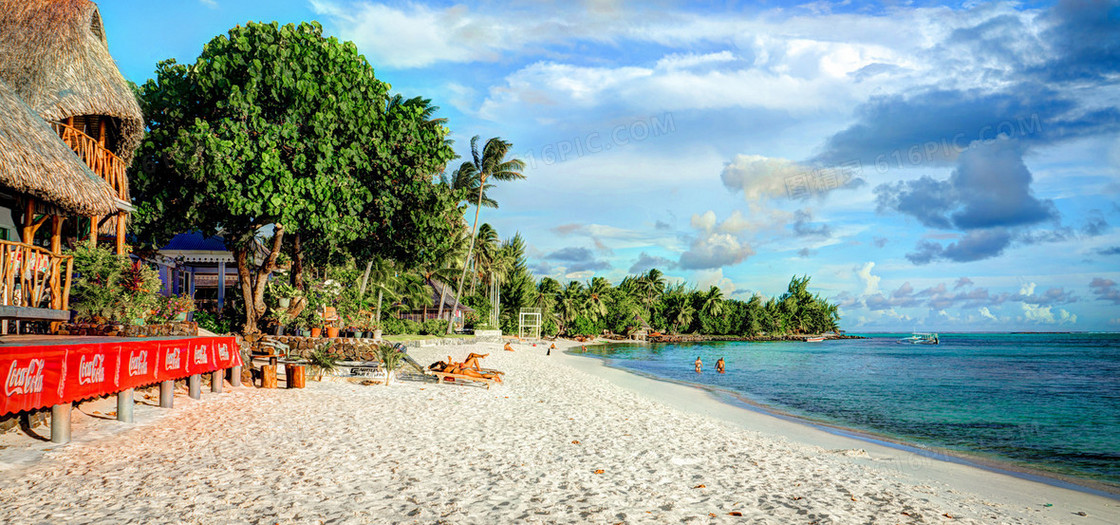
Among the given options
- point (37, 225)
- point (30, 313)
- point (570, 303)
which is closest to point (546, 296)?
point (570, 303)

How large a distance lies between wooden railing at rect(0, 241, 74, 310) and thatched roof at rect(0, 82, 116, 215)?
839mm

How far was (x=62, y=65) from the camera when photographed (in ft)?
41.2

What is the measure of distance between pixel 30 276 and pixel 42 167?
1.69 metres

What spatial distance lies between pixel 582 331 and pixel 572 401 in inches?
2461

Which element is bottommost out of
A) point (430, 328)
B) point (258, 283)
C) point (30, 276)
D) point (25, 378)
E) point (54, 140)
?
point (430, 328)

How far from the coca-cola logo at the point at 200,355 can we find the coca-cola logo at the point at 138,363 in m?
1.85

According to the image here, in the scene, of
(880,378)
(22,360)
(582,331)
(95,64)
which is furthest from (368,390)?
→ (582,331)

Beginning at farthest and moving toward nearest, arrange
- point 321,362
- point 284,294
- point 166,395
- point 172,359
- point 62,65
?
point 284,294 < point 321,362 < point 62,65 < point 166,395 < point 172,359

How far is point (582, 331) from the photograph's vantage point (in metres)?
75.4

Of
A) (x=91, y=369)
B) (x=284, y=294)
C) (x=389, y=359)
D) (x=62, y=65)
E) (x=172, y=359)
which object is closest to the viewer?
(x=91, y=369)

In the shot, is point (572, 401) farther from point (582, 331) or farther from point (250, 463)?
point (582, 331)

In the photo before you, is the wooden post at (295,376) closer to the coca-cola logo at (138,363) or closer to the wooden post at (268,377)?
the wooden post at (268,377)

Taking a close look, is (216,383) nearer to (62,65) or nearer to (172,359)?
(172,359)

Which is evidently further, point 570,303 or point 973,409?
point 570,303
